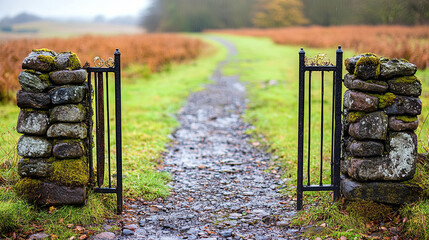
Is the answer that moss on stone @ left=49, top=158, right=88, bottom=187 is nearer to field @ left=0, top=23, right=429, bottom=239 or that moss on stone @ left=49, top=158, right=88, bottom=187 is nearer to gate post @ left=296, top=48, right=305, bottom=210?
field @ left=0, top=23, right=429, bottom=239

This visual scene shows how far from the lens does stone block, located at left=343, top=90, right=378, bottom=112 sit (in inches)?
159

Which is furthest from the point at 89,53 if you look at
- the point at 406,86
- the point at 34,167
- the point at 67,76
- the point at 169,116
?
the point at 406,86

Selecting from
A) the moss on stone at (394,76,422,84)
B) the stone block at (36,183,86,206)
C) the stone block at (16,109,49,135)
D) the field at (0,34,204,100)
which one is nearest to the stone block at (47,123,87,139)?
the stone block at (16,109,49,135)

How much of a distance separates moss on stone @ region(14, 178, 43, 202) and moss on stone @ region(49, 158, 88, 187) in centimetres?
19

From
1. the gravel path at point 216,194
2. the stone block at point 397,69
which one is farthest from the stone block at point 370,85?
the gravel path at point 216,194

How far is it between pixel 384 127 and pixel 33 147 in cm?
394

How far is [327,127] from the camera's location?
330 inches

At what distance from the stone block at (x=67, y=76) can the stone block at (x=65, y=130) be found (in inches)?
19.2

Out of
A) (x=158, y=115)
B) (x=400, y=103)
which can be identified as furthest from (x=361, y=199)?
(x=158, y=115)

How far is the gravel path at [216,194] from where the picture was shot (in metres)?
4.23

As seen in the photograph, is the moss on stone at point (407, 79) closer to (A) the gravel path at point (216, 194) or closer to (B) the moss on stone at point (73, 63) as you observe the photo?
(A) the gravel path at point (216, 194)

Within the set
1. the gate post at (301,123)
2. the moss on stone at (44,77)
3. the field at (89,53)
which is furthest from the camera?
the field at (89,53)

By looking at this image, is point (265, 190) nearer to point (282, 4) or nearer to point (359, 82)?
point (359, 82)

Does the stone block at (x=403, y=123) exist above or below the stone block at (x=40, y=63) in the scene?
below
